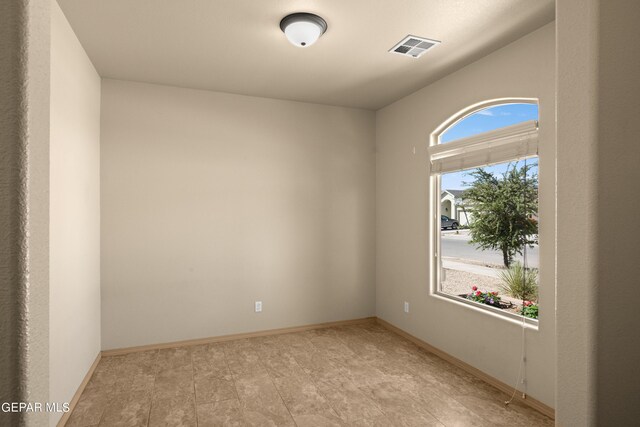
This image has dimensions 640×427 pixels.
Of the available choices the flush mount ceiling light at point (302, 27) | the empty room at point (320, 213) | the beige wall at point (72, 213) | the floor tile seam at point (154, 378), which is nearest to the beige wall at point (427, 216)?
the empty room at point (320, 213)

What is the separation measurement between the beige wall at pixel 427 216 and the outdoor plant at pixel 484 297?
153 millimetres

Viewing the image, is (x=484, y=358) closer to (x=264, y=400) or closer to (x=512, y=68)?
(x=264, y=400)

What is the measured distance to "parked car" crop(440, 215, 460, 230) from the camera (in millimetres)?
3578

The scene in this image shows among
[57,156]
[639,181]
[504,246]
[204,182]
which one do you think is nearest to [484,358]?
[504,246]

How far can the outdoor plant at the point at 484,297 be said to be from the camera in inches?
125

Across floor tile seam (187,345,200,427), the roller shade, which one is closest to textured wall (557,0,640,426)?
the roller shade

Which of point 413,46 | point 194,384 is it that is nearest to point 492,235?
point 413,46

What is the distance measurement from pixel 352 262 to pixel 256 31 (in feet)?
9.54

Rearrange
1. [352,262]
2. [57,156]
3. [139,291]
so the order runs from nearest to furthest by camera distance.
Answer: [57,156] → [139,291] → [352,262]

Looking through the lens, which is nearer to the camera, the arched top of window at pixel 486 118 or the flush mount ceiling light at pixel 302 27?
the flush mount ceiling light at pixel 302 27

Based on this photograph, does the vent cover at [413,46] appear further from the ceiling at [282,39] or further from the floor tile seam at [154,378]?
the floor tile seam at [154,378]

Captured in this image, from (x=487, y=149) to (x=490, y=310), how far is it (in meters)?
1.38

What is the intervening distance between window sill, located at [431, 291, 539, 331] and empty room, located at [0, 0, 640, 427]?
1.5 inches

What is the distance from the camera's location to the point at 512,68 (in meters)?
2.82
